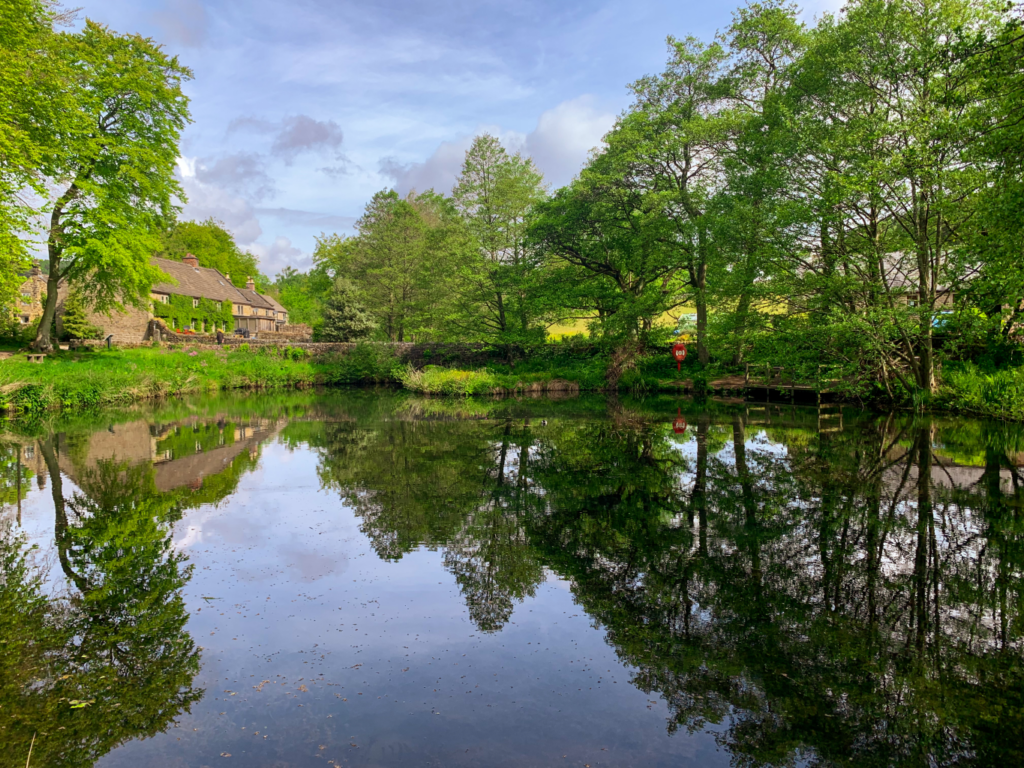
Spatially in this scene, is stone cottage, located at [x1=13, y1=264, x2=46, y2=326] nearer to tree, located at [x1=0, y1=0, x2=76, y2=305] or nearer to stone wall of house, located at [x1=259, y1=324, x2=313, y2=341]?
stone wall of house, located at [x1=259, y1=324, x2=313, y2=341]

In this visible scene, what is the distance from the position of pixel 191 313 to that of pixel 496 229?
3014 cm

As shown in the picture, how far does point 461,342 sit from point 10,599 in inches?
1155

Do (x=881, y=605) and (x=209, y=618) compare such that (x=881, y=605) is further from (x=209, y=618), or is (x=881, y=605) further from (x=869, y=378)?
(x=869, y=378)

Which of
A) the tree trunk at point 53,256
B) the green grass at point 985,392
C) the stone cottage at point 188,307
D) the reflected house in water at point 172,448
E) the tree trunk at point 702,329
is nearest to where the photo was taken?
the reflected house in water at point 172,448

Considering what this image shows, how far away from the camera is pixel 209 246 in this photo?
69438mm

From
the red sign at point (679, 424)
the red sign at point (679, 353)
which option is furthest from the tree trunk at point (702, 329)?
the red sign at point (679, 424)

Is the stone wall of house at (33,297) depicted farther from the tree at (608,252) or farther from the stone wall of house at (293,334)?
the tree at (608,252)

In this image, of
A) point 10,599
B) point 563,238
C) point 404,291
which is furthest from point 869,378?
point 404,291

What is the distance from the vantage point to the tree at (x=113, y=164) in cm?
2488

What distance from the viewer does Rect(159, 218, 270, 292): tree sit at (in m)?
64.4

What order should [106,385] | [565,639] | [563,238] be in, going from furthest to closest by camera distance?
[563,238] → [106,385] → [565,639]

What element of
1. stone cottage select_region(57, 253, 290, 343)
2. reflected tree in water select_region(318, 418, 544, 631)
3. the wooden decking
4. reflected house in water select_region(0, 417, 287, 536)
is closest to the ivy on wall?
stone cottage select_region(57, 253, 290, 343)

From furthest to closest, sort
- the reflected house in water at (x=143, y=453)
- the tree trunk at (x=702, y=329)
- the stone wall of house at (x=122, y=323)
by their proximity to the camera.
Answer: the stone wall of house at (x=122, y=323) → the tree trunk at (x=702, y=329) → the reflected house in water at (x=143, y=453)

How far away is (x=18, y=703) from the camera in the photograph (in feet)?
11.8
